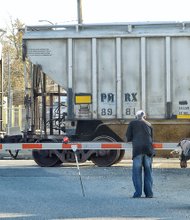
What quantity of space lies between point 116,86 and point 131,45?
3.88 ft

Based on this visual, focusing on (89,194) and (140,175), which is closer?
(140,175)

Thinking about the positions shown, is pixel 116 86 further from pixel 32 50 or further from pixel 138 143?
pixel 138 143

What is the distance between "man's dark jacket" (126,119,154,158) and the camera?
45.9ft

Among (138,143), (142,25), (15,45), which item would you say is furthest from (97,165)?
(15,45)

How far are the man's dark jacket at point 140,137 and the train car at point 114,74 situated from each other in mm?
5721

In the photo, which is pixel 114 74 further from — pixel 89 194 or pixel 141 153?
pixel 141 153

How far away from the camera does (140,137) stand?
14.0 meters

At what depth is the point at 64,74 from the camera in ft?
65.7

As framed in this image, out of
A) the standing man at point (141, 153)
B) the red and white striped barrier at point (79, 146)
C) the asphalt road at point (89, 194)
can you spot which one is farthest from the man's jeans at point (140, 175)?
the red and white striped barrier at point (79, 146)

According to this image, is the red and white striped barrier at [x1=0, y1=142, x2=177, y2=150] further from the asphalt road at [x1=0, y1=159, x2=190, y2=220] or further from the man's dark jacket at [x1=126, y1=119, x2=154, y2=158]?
the man's dark jacket at [x1=126, y1=119, x2=154, y2=158]

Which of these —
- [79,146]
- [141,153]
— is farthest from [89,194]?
[79,146]

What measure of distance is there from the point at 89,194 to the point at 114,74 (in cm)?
598

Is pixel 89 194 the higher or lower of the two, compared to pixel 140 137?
lower

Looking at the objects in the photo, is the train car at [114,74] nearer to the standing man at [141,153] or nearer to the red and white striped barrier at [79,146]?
the red and white striped barrier at [79,146]
